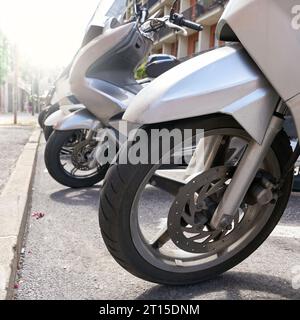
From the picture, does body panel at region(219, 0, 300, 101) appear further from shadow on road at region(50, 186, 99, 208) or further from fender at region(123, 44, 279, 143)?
shadow on road at region(50, 186, 99, 208)

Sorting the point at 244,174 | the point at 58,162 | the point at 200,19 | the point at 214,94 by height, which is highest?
the point at 214,94

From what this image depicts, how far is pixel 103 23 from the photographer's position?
3.66m

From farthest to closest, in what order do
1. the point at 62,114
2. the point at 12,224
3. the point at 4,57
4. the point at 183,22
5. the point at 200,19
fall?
the point at 4,57, the point at 200,19, the point at 62,114, the point at 183,22, the point at 12,224

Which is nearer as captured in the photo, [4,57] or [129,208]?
[129,208]

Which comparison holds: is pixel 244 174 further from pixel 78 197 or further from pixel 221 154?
pixel 78 197

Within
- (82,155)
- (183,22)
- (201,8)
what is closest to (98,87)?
(82,155)

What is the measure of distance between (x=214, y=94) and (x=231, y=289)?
89cm

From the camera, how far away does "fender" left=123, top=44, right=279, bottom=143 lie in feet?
5.11

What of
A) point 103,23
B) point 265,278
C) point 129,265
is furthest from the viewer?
point 103,23

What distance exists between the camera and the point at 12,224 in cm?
254

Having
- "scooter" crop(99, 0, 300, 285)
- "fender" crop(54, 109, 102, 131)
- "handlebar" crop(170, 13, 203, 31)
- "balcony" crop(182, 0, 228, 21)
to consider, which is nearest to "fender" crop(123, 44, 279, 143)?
"scooter" crop(99, 0, 300, 285)
